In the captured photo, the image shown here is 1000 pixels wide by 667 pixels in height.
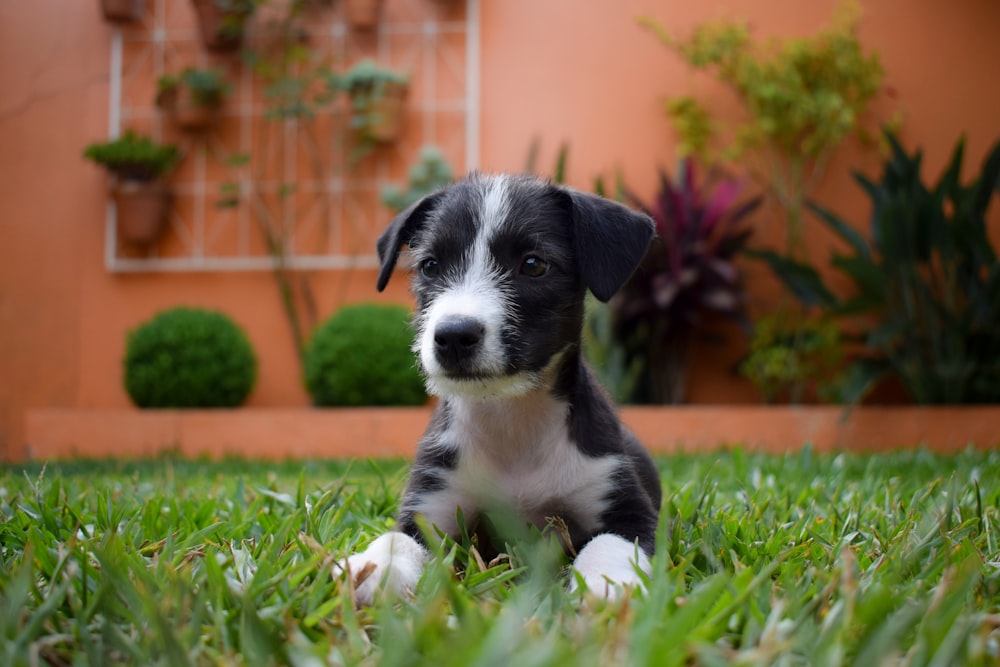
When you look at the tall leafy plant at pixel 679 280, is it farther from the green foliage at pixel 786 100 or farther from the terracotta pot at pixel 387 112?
the terracotta pot at pixel 387 112

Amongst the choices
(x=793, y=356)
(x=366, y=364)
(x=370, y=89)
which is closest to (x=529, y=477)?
(x=366, y=364)

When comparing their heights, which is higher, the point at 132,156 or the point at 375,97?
the point at 375,97

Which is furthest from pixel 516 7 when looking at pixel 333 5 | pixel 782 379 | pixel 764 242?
pixel 782 379

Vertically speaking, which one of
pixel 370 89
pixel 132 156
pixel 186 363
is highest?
pixel 370 89

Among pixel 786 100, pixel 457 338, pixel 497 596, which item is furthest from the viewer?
pixel 786 100

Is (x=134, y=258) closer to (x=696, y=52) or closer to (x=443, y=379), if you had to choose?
(x=696, y=52)

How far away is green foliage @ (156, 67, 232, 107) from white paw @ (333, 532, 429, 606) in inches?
329

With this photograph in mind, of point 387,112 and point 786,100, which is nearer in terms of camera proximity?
point 786,100

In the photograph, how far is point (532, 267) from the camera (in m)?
2.65

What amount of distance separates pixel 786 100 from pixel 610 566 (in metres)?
7.76

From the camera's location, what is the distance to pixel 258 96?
32.5ft

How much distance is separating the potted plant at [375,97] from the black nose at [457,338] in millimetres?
7361

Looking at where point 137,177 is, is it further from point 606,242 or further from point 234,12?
point 606,242

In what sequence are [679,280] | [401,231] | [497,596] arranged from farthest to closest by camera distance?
1. [679,280]
2. [401,231]
3. [497,596]
